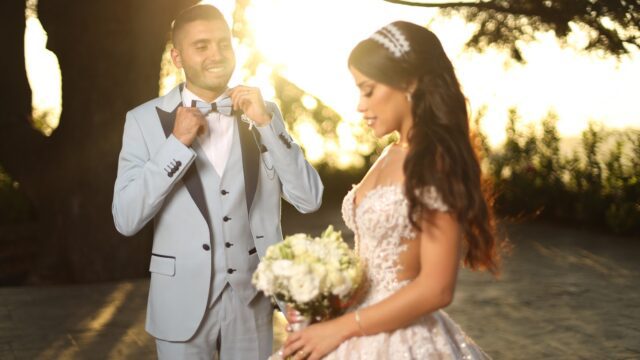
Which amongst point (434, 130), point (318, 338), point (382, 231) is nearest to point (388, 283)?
point (382, 231)

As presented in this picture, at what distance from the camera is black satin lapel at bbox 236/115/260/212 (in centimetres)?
329

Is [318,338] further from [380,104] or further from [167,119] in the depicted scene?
[167,119]

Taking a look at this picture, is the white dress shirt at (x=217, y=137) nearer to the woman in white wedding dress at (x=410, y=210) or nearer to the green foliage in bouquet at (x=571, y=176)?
the woman in white wedding dress at (x=410, y=210)

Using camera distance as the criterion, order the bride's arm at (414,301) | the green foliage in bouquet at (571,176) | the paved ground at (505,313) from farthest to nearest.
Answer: the green foliage in bouquet at (571,176)
the paved ground at (505,313)
the bride's arm at (414,301)

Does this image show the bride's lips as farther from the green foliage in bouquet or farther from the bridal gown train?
the green foliage in bouquet

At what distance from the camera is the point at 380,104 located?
251 cm

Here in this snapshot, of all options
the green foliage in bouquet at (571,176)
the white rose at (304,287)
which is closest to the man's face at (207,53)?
the white rose at (304,287)

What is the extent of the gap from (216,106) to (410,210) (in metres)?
1.06

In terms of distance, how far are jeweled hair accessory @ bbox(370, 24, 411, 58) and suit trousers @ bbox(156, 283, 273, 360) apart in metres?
1.12

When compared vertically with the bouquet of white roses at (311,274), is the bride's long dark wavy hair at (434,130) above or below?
above

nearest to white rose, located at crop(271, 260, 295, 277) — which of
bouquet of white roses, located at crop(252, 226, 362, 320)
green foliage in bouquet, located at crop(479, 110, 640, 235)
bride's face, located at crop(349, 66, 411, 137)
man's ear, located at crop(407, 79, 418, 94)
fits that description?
bouquet of white roses, located at crop(252, 226, 362, 320)

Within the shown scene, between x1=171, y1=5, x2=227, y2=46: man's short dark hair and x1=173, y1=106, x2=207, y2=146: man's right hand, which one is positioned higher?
x1=171, y1=5, x2=227, y2=46: man's short dark hair

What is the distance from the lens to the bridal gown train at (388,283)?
253 centimetres

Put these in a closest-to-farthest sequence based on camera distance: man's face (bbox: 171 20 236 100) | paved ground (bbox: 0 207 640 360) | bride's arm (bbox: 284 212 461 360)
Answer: bride's arm (bbox: 284 212 461 360), man's face (bbox: 171 20 236 100), paved ground (bbox: 0 207 640 360)
